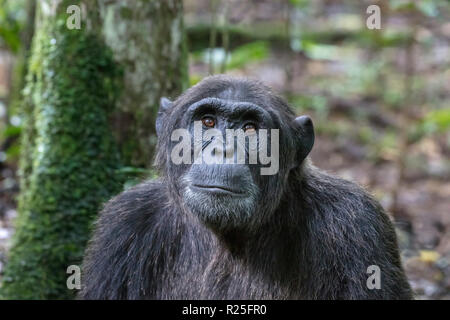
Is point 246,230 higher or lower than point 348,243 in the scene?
higher


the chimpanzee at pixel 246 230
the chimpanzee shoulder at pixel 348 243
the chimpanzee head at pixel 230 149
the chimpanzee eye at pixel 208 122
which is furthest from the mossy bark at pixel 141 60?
the chimpanzee shoulder at pixel 348 243

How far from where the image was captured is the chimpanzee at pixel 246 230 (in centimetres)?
532

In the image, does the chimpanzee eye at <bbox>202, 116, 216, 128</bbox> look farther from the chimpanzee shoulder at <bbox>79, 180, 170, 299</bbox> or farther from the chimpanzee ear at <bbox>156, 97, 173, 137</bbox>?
the chimpanzee shoulder at <bbox>79, 180, 170, 299</bbox>

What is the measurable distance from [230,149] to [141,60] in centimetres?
245

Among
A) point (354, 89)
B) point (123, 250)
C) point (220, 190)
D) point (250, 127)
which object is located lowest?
point (123, 250)

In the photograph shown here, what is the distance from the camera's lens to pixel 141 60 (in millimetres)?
7168

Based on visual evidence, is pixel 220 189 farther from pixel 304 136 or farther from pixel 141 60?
pixel 141 60

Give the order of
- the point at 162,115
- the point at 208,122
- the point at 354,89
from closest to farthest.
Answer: the point at 208,122 < the point at 162,115 < the point at 354,89

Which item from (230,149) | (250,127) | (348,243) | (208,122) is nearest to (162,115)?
(208,122)

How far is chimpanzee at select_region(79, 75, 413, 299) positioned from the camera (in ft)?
17.5

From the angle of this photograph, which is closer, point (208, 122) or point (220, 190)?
point (220, 190)

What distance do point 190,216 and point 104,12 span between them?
252 cm
